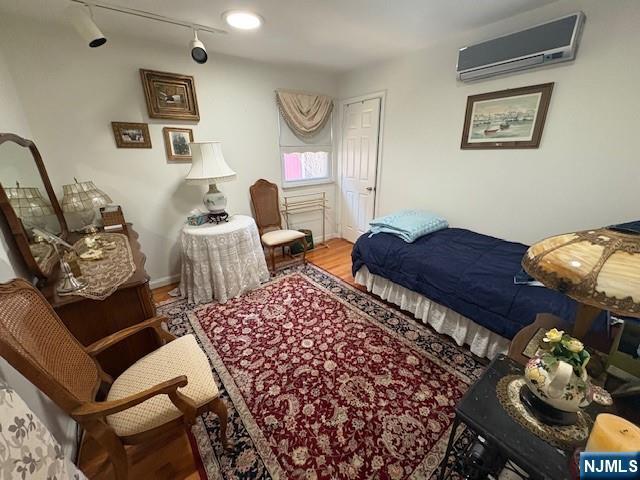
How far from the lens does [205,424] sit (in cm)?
143

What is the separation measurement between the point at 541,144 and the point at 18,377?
3.48 m

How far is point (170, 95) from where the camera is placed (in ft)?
8.27

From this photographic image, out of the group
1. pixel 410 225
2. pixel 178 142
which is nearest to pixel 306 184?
pixel 178 142

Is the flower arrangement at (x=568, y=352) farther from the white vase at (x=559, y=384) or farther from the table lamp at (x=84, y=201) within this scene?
the table lamp at (x=84, y=201)

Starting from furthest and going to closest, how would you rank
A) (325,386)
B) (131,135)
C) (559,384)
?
(131,135) → (325,386) → (559,384)

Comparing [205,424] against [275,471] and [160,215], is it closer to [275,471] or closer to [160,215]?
[275,471]

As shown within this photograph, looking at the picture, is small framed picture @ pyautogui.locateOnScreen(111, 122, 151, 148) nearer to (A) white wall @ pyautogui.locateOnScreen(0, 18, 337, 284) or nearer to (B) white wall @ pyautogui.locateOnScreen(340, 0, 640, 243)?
(A) white wall @ pyautogui.locateOnScreen(0, 18, 337, 284)

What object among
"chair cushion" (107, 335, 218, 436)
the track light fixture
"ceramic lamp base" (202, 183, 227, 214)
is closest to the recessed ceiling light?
the track light fixture

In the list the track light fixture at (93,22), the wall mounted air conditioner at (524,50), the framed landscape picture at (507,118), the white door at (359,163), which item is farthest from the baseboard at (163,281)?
the wall mounted air conditioner at (524,50)

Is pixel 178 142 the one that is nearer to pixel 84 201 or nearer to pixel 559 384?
pixel 84 201

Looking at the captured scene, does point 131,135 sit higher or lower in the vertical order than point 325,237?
higher

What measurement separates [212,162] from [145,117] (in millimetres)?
776

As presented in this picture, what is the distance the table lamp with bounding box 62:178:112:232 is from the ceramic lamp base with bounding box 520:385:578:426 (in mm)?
2947

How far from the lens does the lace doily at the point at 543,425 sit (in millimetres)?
721
